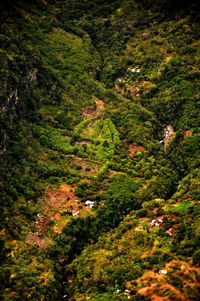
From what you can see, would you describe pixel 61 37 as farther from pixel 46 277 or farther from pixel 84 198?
pixel 46 277

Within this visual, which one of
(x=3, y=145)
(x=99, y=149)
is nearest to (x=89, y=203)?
(x=3, y=145)

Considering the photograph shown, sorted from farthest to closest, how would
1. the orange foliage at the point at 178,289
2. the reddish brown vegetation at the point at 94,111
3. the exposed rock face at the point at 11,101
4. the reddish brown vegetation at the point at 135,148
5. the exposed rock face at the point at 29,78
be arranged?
the reddish brown vegetation at the point at 94,111 → the reddish brown vegetation at the point at 135,148 → the exposed rock face at the point at 29,78 → the exposed rock face at the point at 11,101 → the orange foliage at the point at 178,289

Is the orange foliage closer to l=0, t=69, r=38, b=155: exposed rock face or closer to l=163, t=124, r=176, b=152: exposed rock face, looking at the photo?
l=0, t=69, r=38, b=155: exposed rock face

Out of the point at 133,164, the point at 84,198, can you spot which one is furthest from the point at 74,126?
the point at 84,198

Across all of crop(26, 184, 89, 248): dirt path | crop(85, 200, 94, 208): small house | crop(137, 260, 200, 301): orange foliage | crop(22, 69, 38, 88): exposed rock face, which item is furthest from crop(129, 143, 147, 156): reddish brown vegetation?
crop(137, 260, 200, 301): orange foliage

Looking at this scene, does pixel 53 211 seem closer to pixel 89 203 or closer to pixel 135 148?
pixel 89 203

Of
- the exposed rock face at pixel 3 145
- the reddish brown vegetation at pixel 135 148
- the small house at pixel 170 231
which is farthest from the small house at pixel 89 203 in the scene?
the reddish brown vegetation at pixel 135 148

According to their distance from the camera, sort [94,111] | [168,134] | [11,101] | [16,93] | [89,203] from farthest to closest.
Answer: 1. [94,111]
2. [168,134]
3. [16,93]
4. [11,101]
5. [89,203]

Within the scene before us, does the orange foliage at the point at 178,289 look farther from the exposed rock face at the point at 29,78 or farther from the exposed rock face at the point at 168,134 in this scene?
the exposed rock face at the point at 168,134

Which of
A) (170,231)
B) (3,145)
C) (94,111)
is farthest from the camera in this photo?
(94,111)
